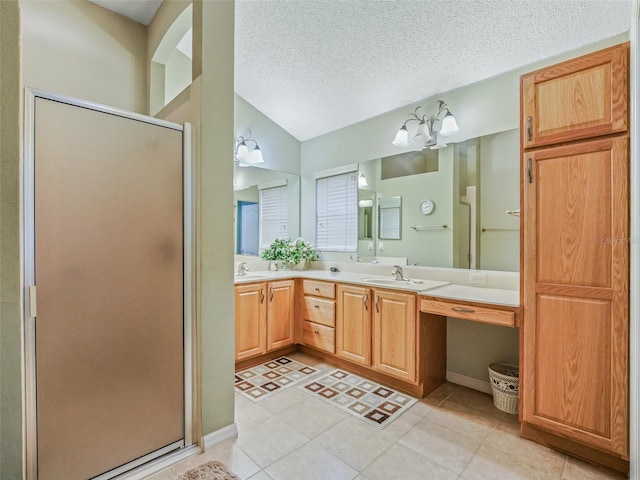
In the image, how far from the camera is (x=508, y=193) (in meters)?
2.51

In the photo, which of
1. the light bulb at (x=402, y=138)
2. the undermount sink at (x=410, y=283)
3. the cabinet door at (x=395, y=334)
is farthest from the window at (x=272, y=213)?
the cabinet door at (x=395, y=334)

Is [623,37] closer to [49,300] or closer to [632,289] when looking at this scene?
[632,289]

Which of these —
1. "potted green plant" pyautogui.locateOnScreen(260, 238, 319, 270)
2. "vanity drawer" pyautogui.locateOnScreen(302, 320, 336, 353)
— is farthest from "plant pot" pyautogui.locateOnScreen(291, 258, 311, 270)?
"vanity drawer" pyautogui.locateOnScreen(302, 320, 336, 353)

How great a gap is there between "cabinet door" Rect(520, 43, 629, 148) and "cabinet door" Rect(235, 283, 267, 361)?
7.93 feet

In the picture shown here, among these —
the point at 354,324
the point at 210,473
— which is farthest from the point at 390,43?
the point at 210,473

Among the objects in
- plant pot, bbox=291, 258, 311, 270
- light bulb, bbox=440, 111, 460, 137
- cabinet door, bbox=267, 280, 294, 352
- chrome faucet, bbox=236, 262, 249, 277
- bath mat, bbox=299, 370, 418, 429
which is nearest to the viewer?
bath mat, bbox=299, 370, 418, 429

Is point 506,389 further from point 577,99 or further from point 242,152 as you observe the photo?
point 242,152

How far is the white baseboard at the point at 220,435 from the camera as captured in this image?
6.13 feet

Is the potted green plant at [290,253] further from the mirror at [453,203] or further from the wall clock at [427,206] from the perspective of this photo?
the wall clock at [427,206]

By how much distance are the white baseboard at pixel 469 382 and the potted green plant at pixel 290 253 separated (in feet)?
6.41

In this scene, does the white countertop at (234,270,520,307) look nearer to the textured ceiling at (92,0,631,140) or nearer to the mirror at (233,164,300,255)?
the mirror at (233,164,300,255)

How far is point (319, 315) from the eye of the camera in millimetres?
3195

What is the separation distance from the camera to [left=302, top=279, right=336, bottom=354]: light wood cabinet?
10.1 feet

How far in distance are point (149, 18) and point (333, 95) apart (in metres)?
1.74
